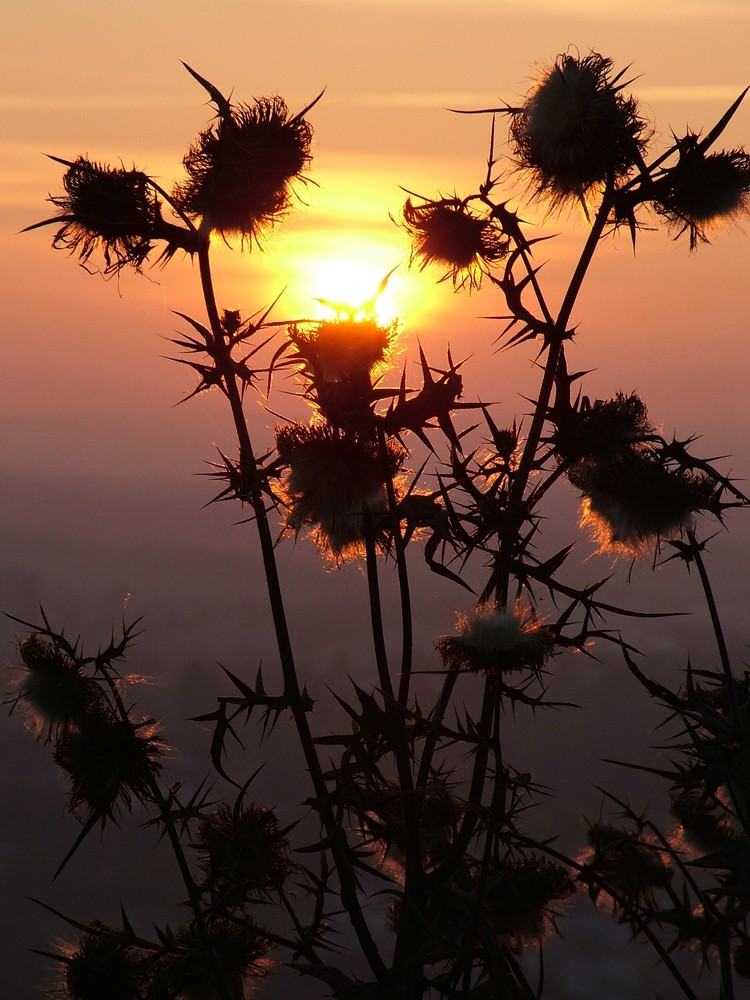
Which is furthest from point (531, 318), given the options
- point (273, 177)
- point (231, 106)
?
point (231, 106)

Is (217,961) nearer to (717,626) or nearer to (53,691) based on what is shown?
(53,691)

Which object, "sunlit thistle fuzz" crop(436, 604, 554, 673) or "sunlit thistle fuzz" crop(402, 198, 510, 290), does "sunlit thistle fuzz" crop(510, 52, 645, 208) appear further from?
"sunlit thistle fuzz" crop(436, 604, 554, 673)

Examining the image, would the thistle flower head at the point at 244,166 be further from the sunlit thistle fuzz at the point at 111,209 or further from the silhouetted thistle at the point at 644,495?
the silhouetted thistle at the point at 644,495

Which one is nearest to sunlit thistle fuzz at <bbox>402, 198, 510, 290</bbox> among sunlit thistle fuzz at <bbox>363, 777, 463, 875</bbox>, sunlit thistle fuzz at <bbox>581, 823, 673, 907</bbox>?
sunlit thistle fuzz at <bbox>363, 777, 463, 875</bbox>

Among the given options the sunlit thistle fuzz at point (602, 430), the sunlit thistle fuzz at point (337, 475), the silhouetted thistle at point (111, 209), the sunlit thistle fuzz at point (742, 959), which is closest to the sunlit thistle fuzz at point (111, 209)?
the silhouetted thistle at point (111, 209)

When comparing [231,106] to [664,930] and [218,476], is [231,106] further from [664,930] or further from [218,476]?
[664,930]

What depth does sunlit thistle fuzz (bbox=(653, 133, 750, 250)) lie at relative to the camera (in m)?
4.65

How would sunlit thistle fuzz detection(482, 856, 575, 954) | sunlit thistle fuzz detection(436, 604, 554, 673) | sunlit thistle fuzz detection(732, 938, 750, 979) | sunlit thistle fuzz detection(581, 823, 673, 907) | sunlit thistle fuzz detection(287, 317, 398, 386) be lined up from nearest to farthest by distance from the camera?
sunlit thistle fuzz detection(436, 604, 554, 673), sunlit thistle fuzz detection(287, 317, 398, 386), sunlit thistle fuzz detection(732, 938, 750, 979), sunlit thistle fuzz detection(482, 856, 575, 954), sunlit thistle fuzz detection(581, 823, 673, 907)

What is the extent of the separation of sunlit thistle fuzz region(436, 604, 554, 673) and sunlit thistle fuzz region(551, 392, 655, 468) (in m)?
1.07

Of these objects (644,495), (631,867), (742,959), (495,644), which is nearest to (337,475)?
(495,644)

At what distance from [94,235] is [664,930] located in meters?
4.26

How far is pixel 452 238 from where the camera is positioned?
16.1 feet

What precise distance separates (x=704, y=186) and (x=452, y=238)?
1177mm

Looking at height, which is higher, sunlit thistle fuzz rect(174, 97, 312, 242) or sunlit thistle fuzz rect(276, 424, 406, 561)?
sunlit thistle fuzz rect(174, 97, 312, 242)
